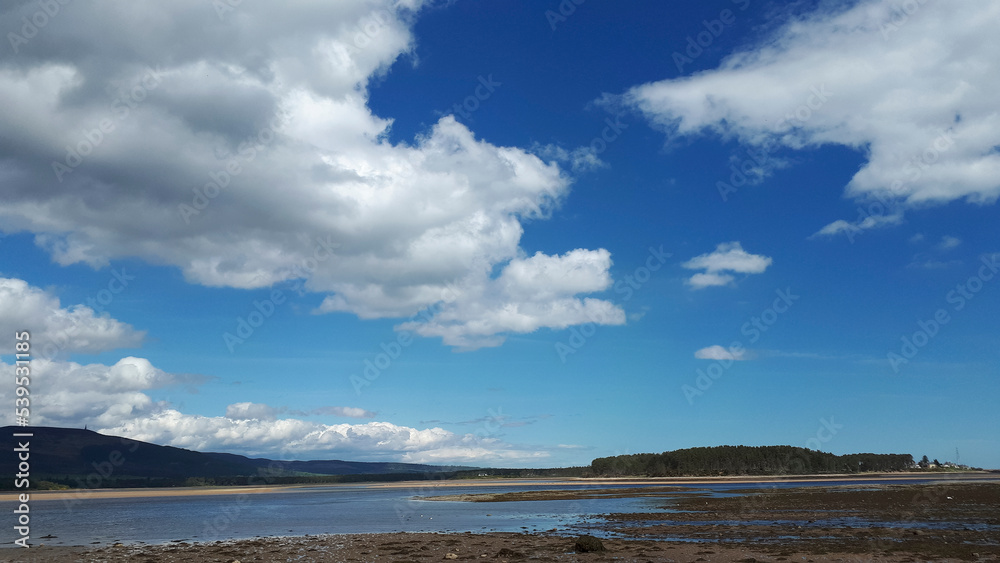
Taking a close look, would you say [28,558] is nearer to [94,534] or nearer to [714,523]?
[94,534]

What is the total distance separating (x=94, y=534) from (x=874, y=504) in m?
76.4

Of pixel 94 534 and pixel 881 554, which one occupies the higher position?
pixel 881 554

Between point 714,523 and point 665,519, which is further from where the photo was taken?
point 665,519

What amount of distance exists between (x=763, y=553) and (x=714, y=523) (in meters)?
18.0

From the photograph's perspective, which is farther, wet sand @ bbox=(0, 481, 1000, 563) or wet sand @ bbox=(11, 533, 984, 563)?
wet sand @ bbox=(0, 481, 1000, 563)

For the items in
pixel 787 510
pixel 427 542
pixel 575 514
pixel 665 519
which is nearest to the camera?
pixel 427 542

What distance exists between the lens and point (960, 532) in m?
39.0

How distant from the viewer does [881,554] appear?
1253 inches

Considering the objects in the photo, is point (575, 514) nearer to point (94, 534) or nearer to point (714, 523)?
point (714, 523)

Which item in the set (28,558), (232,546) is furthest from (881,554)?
(28,558)

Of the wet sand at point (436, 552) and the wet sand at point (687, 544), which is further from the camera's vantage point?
the wet sand at point (687, 544)

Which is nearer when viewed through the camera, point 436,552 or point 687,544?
point 436,552

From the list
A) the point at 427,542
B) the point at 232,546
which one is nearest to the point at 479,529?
the point at 427,542

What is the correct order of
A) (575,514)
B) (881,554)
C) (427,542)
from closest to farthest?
1. (881,554)
2. (427,542)
3. (575,514)
